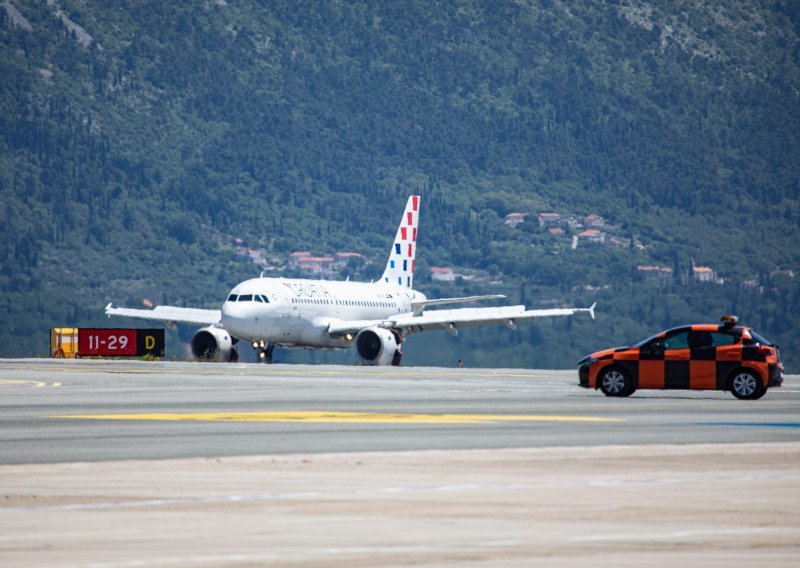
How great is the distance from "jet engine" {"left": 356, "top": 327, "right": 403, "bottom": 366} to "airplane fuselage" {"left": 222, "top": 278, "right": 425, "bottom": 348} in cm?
227

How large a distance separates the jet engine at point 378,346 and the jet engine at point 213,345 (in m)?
5.82

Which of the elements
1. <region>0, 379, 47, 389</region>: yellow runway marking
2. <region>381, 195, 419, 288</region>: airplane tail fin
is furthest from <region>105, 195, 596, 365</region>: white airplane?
<region>0, 379, 47, 389</region>: yellow runway marking

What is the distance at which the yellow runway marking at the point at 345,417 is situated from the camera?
97.6 feet

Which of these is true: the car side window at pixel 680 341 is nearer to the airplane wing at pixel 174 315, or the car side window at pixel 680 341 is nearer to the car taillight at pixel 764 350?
the car taillight at pixel 764 350

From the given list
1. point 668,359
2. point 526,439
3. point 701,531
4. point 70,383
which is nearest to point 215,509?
point 701,531

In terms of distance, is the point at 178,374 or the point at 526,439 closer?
the point at 526,439

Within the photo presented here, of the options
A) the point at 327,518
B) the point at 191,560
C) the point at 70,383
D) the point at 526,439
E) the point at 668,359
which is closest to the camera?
the point at 191,560

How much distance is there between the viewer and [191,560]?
12.8 m

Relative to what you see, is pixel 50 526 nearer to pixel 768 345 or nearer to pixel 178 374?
pixel 768 345

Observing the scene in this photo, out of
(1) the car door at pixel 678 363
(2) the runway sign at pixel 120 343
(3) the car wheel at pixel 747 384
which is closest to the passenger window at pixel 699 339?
(1) the car door at pixel 678 363

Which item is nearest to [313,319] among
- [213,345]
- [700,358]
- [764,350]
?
[213,345]

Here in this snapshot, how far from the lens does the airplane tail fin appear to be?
102m

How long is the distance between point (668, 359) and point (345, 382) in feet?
44.0

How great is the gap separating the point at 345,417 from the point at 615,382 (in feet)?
34.6
